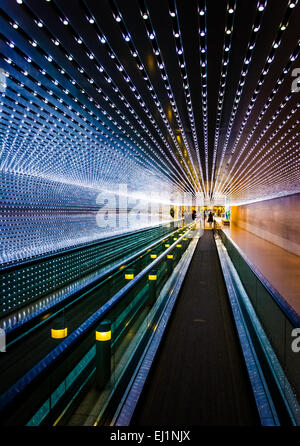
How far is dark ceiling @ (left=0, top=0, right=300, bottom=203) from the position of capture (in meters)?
2.82

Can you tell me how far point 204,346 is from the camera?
13.3ft

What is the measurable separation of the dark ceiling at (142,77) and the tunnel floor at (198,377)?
3.72 metres

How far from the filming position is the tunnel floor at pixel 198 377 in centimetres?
265

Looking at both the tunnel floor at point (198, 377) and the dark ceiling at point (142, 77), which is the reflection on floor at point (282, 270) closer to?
the tunnel floor at point (198, 377)

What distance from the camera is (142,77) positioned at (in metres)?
4.26

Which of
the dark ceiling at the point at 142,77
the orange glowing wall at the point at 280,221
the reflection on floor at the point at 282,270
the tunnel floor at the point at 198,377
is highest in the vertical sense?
the dark ceiling at the point at 142,77

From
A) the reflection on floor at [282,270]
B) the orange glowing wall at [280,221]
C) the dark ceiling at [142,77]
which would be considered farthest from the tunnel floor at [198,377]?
the orange glowing wall at [280,221]

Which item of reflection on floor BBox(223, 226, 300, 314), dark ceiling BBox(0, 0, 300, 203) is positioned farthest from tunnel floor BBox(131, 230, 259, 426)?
dark ceiling BBox(0, 0, 300, 203)

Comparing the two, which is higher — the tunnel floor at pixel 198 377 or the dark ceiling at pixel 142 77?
the dark ceiling at pixel 142 77

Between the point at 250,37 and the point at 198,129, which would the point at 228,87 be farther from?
the point at 198,129

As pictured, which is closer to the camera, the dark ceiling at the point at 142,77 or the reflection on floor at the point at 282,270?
the dark ceiling at the point at 142,77

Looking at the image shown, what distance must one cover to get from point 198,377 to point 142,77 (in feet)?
13.2

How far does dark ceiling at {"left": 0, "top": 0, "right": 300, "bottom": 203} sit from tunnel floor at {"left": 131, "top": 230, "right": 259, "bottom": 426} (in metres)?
3.72

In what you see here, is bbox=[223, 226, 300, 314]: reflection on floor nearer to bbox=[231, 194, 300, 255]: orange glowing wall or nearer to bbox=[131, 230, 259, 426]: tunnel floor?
bbox=[231, 194, 300, 255]: orange glowing wall
